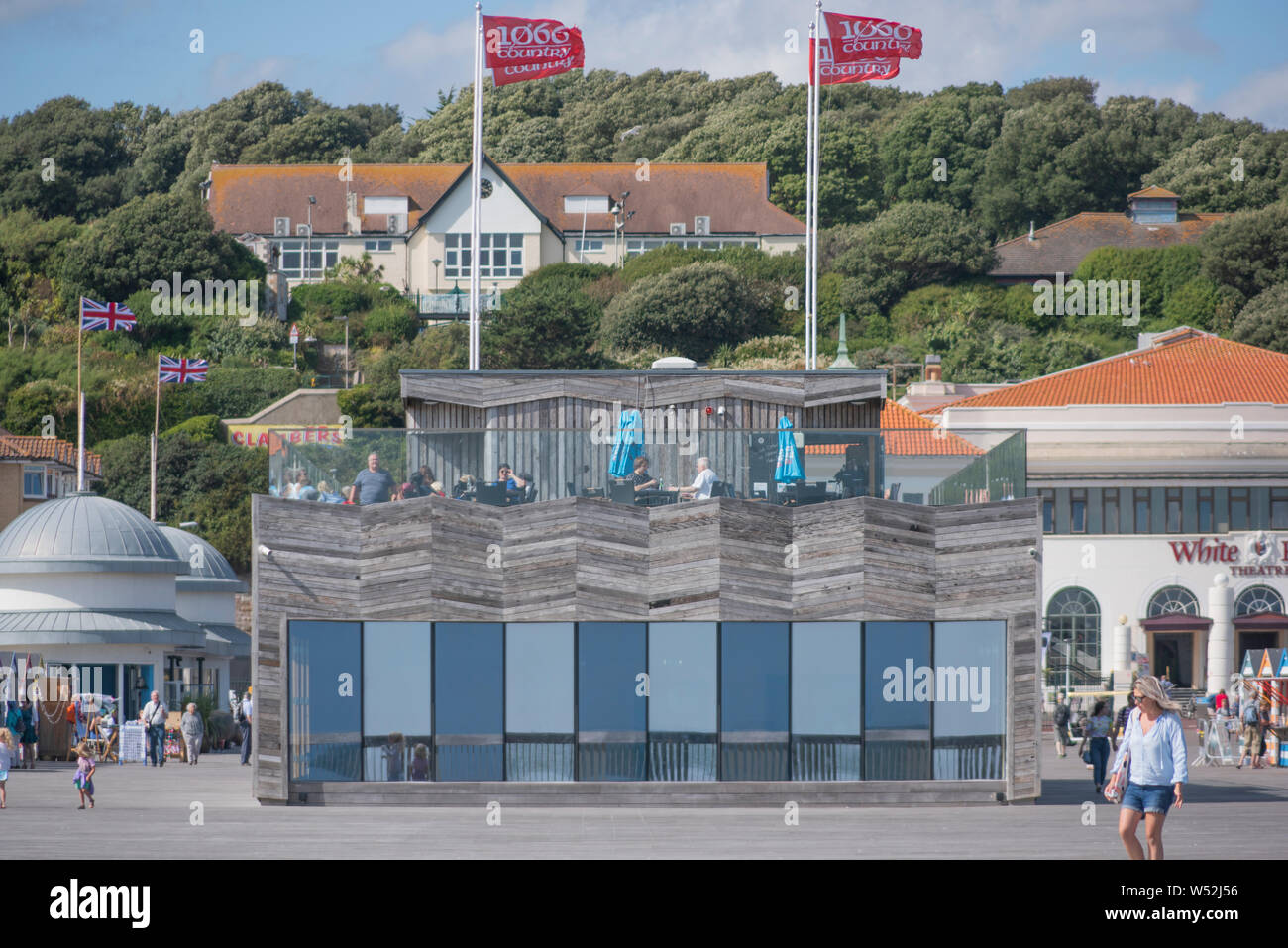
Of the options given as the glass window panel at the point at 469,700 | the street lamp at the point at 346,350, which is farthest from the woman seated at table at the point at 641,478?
the street lamp at the point at 346,350

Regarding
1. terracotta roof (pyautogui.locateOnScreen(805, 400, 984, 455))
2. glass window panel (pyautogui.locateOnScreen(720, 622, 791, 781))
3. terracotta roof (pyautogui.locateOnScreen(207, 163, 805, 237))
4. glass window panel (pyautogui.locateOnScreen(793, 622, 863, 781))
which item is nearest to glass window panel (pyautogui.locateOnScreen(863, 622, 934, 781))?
glass window panel (pyautogui.locateOnScreen(793, 622, 863, 781))

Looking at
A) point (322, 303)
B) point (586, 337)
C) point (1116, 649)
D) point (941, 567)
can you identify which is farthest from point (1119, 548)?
point (322, 303)

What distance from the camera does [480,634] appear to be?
2461 cm

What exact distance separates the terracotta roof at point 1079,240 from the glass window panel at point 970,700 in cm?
6672

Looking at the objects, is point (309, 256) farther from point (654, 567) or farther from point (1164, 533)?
point (654, 567)

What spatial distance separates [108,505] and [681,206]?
55690 millimetres

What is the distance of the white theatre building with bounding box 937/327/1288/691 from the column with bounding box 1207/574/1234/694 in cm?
5

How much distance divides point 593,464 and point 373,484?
314cm

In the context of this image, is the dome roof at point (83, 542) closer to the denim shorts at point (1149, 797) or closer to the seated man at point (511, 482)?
the seated man at point (511, 482)

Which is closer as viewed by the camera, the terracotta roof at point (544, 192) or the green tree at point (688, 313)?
the green tree at point (688, 313)

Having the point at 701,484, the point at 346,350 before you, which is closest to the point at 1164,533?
the point at 701,484

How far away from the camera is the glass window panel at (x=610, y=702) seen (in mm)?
24594

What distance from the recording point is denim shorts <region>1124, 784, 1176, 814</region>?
14062mm

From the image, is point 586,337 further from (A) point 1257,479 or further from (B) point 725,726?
(B) point 725,726
